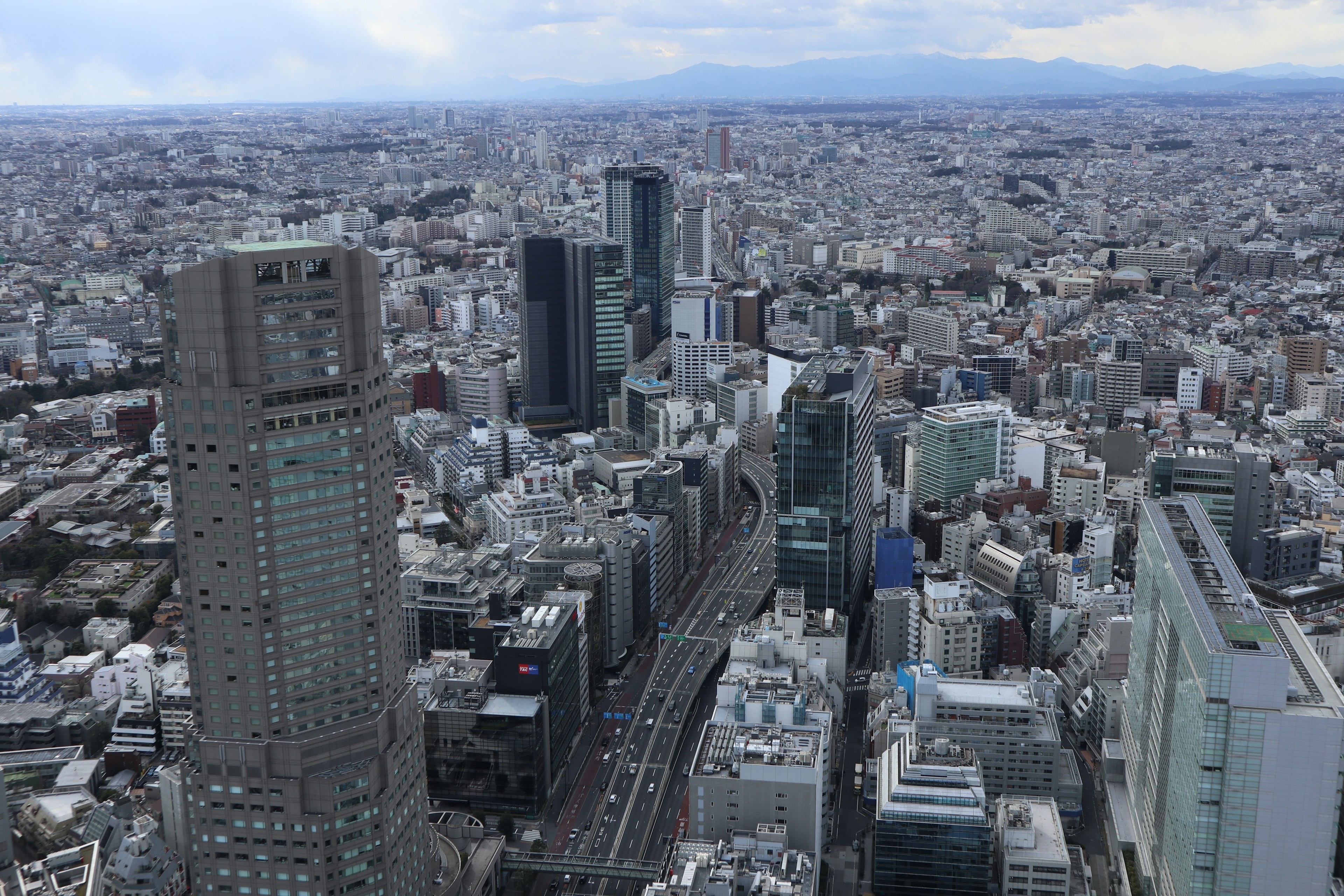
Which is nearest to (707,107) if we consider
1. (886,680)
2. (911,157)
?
(911,157)

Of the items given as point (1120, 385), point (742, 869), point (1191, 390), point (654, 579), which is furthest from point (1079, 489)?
point (742, 869)

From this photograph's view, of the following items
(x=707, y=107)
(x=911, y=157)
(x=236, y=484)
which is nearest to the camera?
(x=236, y=484)

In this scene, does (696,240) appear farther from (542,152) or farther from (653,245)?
(542,152)

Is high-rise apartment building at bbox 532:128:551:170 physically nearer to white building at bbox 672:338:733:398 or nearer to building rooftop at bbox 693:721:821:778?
white building at bbox 672:338:733:398

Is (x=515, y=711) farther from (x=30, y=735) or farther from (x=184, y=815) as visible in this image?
(x=30, y=735)

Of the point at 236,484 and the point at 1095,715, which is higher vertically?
the point at 236,484

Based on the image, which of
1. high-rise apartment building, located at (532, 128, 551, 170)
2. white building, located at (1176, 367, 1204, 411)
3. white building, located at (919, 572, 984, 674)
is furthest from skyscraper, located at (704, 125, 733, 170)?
white building, located at (919, 572, 984, 674)

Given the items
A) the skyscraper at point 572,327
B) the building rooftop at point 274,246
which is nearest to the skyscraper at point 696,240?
the skyscraper at point 572,327
